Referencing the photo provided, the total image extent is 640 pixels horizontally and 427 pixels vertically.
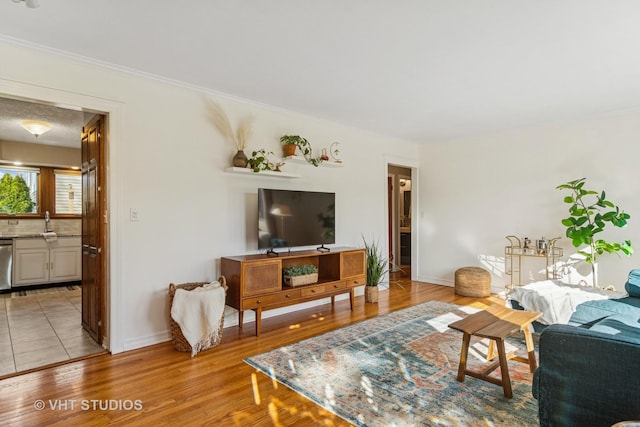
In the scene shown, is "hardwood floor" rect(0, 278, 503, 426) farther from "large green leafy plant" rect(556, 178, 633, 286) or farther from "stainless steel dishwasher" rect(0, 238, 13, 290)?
"stainless steel dishwasher" rect(0, 238, 13, 290)

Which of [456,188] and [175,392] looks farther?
[456,188]

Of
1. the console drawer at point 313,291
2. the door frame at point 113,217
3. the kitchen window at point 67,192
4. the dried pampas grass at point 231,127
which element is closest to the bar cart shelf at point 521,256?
the console drawer at point 313,291

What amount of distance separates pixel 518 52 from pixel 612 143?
2798mm

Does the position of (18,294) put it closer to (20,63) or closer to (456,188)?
(20,63)

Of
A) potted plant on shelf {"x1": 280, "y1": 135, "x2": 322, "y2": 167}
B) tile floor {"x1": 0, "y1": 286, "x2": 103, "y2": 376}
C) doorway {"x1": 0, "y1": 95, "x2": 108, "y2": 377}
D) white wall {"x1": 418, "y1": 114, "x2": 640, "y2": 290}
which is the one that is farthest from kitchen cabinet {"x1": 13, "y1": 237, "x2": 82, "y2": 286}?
white wall {"x1": 418, "y1": 114, "x2": 640, "y2": 290}

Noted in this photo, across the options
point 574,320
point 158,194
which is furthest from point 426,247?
point 158,194

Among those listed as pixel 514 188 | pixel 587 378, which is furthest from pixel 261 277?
pixel 514 188

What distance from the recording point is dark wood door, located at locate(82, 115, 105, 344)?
327 centimetres

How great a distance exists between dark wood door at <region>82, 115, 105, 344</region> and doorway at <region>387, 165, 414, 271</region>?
5301 mm

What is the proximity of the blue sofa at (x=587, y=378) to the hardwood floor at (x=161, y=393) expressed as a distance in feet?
3.62

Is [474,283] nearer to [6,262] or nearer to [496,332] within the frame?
[496,332]

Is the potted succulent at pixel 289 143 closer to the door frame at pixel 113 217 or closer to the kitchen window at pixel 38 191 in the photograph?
the door frame at pixel 113 217

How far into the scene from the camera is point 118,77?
124 inches

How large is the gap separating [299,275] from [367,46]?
2.38 metres
